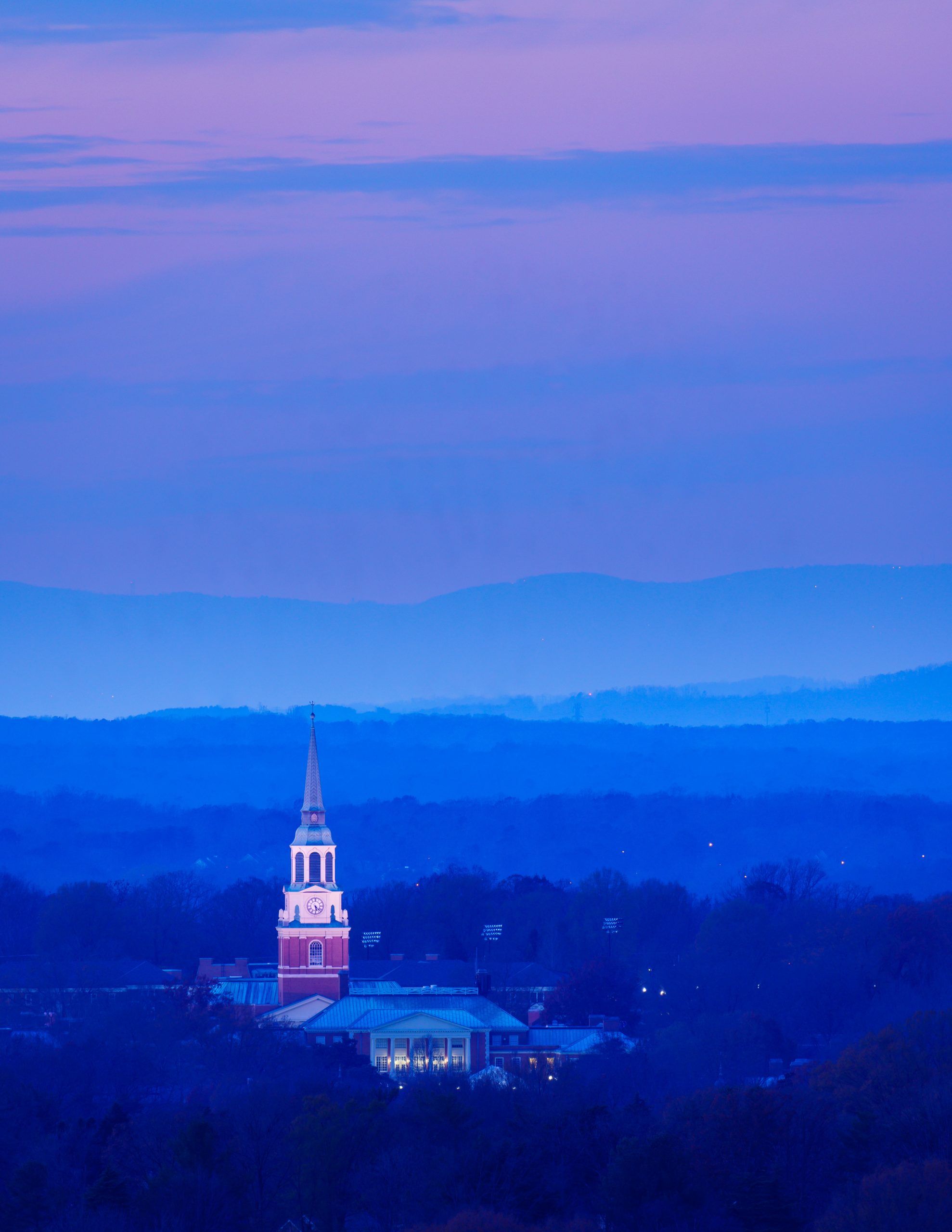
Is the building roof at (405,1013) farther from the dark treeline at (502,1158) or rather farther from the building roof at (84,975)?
the dark treeline at (502,1158)

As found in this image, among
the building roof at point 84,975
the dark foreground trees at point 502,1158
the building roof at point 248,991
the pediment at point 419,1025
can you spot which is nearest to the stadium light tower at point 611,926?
the building roof at point 84,975

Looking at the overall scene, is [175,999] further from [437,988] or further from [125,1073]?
[125,1073]

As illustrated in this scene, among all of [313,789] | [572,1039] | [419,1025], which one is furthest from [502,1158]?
[313,789]

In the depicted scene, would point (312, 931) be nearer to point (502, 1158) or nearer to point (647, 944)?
point (647, 944)

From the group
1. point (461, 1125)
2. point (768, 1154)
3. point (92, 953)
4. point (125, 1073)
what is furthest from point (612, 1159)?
point (92, 953)

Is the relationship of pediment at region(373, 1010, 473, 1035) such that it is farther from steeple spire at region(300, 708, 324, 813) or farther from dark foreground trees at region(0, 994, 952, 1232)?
dark foreground trees at region(0, 994, 952, 1232)

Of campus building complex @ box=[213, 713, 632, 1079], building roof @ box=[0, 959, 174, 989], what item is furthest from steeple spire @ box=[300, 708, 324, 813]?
building roof @ box=[0, 959, 174, 989]
